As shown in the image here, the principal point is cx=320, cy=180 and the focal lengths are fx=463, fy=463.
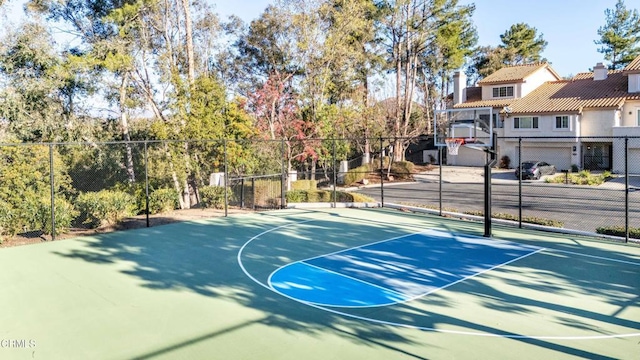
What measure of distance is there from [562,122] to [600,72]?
5964mm

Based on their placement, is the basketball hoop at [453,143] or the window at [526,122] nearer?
the basketball hoop at [453,143]

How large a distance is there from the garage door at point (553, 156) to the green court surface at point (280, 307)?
22501mm

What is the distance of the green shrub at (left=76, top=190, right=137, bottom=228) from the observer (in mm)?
13086

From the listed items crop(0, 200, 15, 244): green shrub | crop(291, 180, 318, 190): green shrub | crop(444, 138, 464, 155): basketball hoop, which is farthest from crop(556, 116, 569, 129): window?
crop(0, 200, 15, 244): green shrub

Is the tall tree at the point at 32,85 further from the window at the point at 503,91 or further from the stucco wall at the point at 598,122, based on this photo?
the stucco wall at the point at 598,122

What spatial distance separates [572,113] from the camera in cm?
3097

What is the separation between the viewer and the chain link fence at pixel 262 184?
39.3ft

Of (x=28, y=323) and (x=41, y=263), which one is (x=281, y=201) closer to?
(x=41, y=263)

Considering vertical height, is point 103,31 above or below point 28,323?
above

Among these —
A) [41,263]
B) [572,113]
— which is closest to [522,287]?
[41,263]

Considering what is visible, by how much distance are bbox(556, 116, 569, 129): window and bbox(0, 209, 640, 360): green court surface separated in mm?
23445

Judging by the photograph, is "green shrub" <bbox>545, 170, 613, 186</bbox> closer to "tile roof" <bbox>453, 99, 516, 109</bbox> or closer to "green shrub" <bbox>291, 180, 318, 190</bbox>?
"tile roof" <bbox>453, 99, 516, 109</bbox>

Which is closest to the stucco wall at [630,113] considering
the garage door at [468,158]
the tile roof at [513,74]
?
the tile roof at [513,74]

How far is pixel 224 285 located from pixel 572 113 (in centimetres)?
3030
